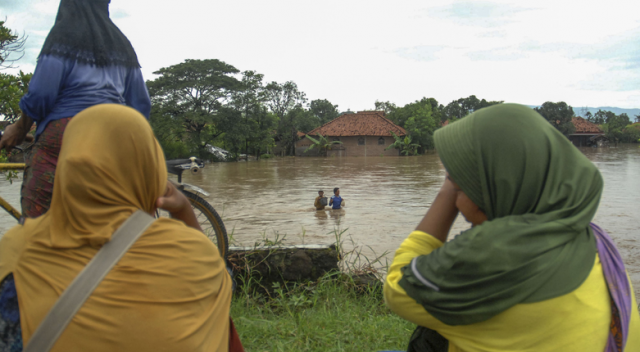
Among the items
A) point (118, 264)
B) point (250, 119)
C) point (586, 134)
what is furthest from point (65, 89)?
point (586, 134)

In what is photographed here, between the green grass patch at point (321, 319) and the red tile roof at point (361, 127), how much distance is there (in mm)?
36273

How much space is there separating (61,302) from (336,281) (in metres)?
2.45

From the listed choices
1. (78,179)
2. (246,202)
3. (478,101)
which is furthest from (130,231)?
(478,101)

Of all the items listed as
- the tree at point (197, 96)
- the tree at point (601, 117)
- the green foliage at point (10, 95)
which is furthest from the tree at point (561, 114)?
the green foliage at point (10, 95)

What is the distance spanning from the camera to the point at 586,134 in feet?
159

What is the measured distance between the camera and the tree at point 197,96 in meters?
29.3

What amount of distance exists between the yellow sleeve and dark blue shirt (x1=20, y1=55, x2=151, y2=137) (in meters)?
1.83

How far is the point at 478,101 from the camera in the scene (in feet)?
183

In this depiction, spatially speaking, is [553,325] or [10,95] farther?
[10,95]

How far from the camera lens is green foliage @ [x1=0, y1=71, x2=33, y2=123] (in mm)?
5078

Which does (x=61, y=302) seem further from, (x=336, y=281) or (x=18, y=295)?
(x=336, y=281)

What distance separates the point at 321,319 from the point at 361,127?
38083 mm

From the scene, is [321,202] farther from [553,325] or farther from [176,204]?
[553,325]

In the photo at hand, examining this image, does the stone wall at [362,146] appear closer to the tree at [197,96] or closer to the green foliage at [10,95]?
the tree at [197,96]
